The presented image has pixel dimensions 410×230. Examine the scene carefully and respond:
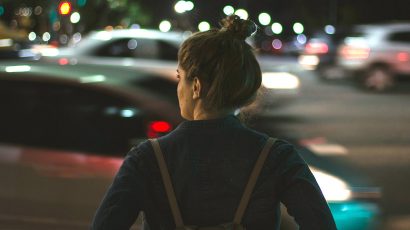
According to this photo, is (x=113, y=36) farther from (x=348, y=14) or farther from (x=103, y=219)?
(x=348, y=14)

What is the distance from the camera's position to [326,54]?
86.4ft

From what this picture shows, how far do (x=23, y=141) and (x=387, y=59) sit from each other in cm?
1864

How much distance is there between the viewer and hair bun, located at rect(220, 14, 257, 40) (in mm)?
2262

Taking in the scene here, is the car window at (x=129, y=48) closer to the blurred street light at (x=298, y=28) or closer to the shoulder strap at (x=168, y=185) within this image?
the shoulder strap at (x=168, y=185)

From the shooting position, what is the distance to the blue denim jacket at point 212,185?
2.16 meters

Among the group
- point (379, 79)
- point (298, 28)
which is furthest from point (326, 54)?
point (298, 28)

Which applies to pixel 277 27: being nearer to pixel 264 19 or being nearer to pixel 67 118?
pixel 264 19

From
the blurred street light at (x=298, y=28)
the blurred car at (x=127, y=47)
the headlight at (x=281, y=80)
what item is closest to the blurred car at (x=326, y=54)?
the headlight at (x=281, y=80)

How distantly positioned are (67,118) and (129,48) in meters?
9.47

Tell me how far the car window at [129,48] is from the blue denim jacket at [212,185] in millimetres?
12248

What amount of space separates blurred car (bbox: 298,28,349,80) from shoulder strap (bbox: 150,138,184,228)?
23.1 metres

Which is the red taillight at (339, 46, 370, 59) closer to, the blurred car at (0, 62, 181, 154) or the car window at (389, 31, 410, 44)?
the car window at (389, 31, 410, 44)

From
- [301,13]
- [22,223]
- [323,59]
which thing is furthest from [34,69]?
[301,13]

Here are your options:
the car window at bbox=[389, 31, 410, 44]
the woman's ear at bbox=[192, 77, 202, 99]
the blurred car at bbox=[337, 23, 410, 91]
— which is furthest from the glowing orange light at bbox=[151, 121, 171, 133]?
the car window at bbox=[389, 31, 410, 44]
